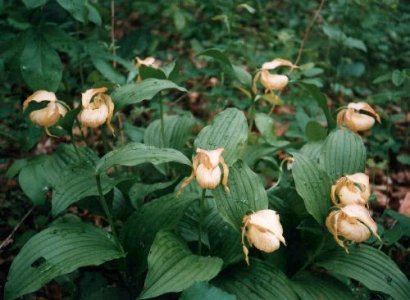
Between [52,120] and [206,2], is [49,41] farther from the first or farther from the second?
[206,2]

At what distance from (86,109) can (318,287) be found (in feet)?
3.68

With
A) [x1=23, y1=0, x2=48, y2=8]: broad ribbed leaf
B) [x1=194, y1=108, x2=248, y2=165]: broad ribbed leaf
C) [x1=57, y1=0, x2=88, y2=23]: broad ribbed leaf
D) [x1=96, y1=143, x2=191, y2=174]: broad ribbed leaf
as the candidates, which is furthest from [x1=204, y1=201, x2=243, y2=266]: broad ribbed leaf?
[x1=23, y1=0, x2=48, y2=8]: broad ribbed leaf

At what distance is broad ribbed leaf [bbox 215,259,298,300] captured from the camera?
4.85ft

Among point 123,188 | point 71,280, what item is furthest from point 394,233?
point 71,280

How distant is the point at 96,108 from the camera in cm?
161

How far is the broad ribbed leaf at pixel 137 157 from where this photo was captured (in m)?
1.40

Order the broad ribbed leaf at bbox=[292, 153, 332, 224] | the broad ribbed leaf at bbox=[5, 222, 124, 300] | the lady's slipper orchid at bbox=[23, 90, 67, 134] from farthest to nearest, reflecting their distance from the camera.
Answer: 1. the lady's slipper orchid at bbox=[23, 90, 67, 134]
2. the broad ribbed leaf at bbox=[292, 153, 332, 224]
3. the broad ribbed leaf at bbox=[5, 222, 124, 300]

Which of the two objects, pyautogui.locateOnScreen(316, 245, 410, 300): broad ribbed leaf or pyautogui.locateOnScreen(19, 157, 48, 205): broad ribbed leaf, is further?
pyautogui.locateOnScreen(19, 157, 48, 205): broad ribbed leaf

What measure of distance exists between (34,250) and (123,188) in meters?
0.51

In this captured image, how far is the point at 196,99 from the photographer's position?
12.0 feet

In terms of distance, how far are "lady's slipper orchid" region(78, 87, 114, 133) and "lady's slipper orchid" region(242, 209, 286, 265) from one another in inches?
26.5

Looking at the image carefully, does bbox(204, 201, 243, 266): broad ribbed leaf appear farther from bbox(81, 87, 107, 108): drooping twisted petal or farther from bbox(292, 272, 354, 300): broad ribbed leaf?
bbox(81, 87, 107, 108): drooping twisted petal

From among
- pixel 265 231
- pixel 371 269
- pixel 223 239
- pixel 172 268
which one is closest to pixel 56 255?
pixel 172 268

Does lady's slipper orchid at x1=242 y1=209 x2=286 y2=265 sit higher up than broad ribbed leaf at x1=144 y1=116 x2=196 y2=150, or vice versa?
lady's slipper orchid at x1=242 y1=209 x2=286 y2=265
